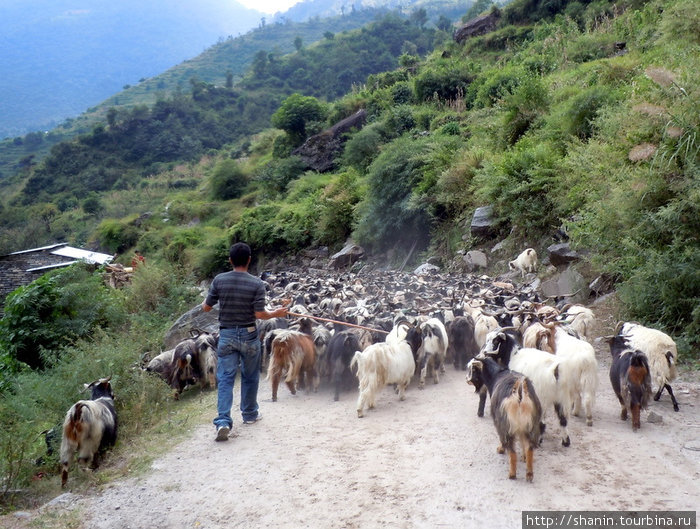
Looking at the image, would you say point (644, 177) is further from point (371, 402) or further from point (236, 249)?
point (236, 249)

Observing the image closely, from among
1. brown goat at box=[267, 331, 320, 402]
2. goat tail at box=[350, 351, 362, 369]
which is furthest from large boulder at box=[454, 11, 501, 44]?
goat tail at box=[350, 351, 362, 369]

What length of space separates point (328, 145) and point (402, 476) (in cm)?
2708

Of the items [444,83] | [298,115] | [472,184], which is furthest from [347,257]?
[298,115]

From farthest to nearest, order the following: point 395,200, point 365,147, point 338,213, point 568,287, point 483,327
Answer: point 365,147 < point 338,213 < point 395,200 < point 568,287 < point 483,327

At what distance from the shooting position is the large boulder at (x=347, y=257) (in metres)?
17.9

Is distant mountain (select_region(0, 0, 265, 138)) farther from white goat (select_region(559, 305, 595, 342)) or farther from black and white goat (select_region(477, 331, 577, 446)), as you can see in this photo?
black and white goat (select_region(477, 331, 577, 446))

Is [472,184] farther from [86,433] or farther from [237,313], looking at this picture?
[86,433]

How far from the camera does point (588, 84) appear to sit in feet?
46.5

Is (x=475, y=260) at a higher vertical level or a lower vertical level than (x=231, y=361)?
→ higher

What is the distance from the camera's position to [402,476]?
13.8 ft

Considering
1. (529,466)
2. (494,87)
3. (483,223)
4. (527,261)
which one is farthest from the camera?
(494,87)

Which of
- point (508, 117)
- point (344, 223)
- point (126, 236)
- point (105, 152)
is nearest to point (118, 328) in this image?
point (344, 223)

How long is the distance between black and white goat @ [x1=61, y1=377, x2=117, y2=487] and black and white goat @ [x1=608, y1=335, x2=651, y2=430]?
506cm

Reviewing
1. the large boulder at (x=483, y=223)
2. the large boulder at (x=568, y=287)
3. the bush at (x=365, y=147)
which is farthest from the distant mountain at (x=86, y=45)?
the large boulder at (x=568, y=287)
